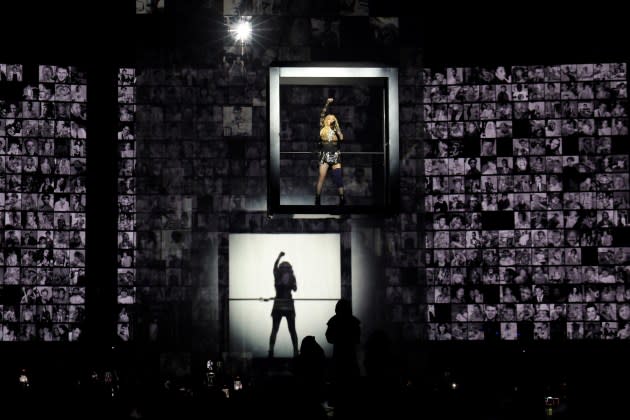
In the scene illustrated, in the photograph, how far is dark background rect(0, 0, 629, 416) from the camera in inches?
407

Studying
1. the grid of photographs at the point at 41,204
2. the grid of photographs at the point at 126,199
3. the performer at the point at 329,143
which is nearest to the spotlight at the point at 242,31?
the grid of photographs at the point at 126,199

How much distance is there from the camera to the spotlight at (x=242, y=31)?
10633mm

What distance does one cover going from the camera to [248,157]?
34.7ft

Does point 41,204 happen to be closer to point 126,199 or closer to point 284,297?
point 126,199

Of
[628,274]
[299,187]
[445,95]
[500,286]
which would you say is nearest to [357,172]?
[299,187]

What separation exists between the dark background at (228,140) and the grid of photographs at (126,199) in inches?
3.7

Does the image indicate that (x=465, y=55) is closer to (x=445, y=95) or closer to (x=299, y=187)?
(x=445, y=95)

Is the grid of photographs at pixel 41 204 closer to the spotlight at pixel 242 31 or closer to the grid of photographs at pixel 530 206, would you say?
the spotlight at pixel 242 31

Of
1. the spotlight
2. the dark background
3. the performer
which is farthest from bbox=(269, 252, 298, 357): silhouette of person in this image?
the spotlight

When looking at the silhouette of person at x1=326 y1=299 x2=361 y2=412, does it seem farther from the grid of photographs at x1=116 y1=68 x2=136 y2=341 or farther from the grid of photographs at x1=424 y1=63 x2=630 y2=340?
the grid of photographs at x1=116 y1=68 x2=136 y2=341

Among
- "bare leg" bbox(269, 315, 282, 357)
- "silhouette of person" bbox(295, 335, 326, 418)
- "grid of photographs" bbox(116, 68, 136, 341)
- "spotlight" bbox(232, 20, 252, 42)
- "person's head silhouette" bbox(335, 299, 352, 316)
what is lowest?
"bare leg" bbox(269, 315, 282, 357)

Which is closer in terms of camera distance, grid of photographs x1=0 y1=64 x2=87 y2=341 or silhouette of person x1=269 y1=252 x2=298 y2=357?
grid of photographs x1=0 y1=64 x2=87 y2=341

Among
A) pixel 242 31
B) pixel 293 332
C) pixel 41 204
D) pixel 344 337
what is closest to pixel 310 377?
pixel 344 337

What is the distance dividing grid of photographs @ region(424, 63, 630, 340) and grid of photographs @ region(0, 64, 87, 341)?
4.37 meters
